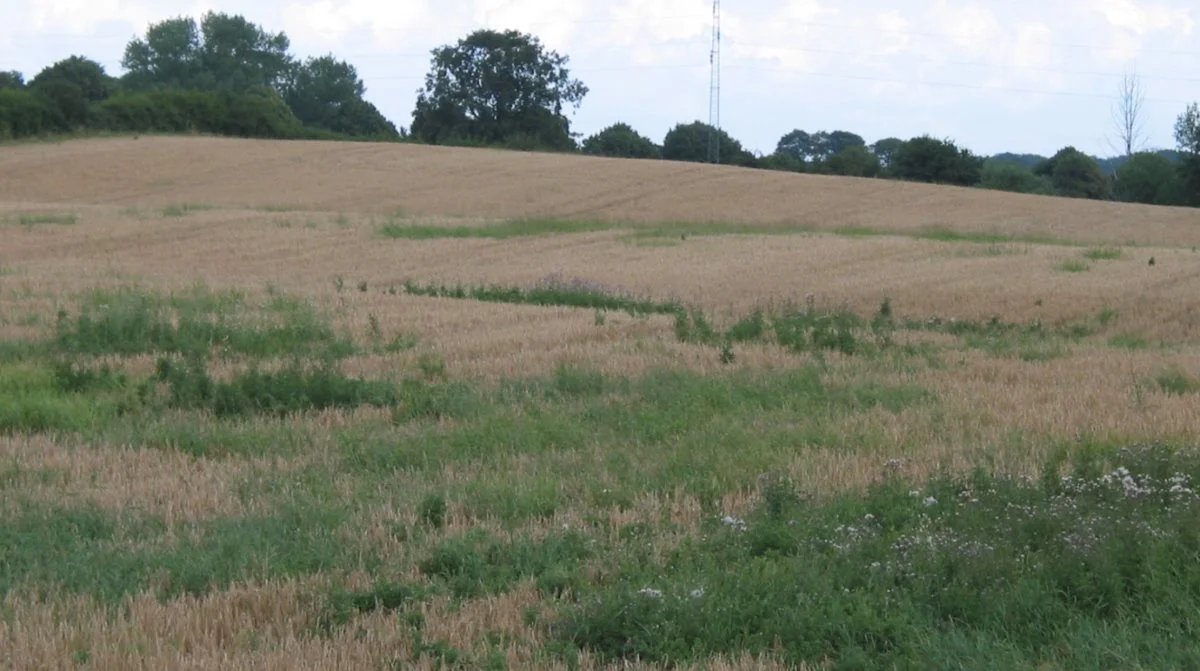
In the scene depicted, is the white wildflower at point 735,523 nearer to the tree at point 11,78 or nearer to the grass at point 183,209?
→ the grass at point 183,209

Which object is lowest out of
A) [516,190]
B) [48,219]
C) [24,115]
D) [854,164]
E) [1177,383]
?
[1177,383]

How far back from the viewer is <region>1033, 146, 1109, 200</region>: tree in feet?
257

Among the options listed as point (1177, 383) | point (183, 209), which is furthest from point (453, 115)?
point (1177, 383)

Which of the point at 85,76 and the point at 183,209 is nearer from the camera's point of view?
the point at 183,209

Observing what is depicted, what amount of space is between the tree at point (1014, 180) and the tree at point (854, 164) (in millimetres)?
6659

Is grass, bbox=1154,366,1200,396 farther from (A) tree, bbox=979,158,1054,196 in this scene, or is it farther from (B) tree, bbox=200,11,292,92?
(B) tree, bbox=200,11,292,92

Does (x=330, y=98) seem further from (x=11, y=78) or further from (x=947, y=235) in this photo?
(x=947, y=235)

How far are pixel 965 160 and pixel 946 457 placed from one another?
63.6 meters

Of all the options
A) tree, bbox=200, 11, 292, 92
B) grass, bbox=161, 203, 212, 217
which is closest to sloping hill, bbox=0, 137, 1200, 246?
grass, bbox=161, 203, 212, 217

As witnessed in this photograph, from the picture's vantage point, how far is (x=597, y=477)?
7719 mm

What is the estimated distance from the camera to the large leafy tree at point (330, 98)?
103 metres

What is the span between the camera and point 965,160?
68312mm

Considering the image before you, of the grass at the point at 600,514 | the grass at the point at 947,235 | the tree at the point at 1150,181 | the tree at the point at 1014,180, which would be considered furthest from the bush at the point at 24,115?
the grass at the point at 600,514

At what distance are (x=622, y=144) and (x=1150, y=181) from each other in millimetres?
37368
